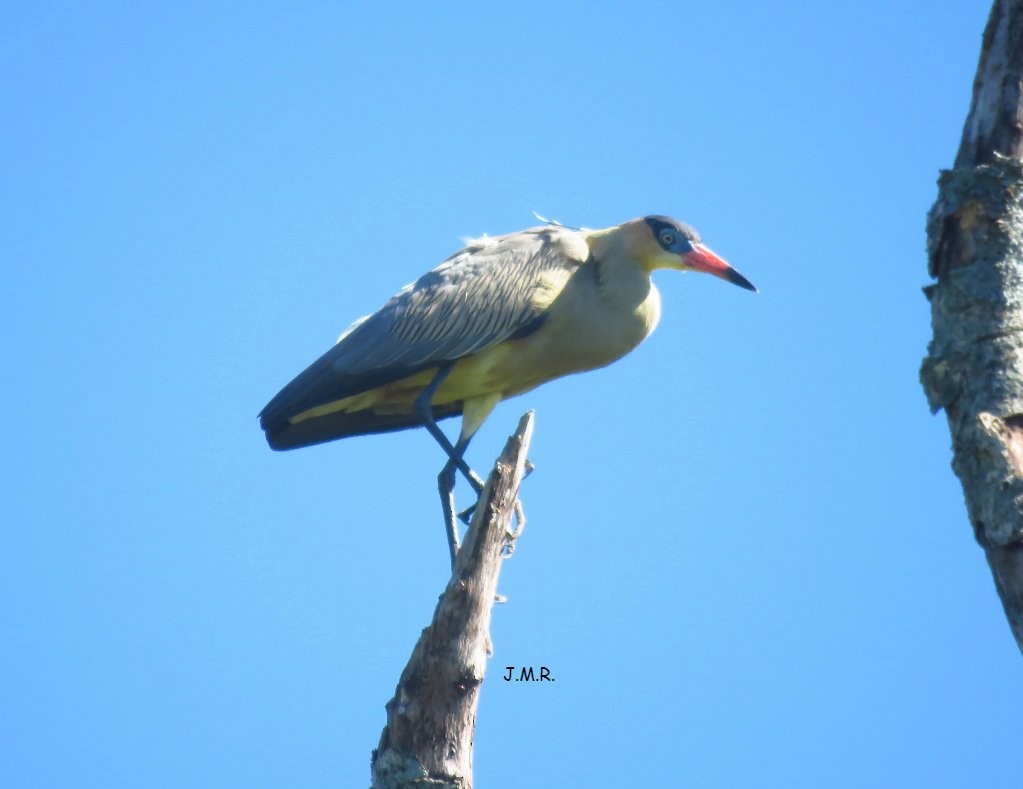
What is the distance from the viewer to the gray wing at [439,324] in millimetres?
6469

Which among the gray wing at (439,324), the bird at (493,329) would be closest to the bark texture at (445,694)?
the bird at (493,329)

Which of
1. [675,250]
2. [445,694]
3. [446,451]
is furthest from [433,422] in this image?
[445,694]

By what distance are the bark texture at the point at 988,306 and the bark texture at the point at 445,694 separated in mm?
2034

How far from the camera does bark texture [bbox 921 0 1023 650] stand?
8.71ft

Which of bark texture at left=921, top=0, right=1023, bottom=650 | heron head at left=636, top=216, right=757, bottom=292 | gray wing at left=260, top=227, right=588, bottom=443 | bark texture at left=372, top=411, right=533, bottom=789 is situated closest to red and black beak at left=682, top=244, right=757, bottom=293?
heron head at left=636, top=216, right=757, bottom=292

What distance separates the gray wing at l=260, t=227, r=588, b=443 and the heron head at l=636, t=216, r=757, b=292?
351mm

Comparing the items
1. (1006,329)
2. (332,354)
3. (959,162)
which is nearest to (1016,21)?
(959,162)

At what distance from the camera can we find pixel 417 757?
4.26 meters

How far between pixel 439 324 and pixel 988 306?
4.00m

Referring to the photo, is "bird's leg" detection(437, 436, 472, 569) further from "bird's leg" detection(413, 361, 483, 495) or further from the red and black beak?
the red and black beak

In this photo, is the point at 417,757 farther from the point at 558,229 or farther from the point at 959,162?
the point at 558,229

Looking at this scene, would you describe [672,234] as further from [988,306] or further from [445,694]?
[988,306]

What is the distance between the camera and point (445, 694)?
431 centimetres

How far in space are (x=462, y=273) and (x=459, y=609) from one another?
9.04 ft
